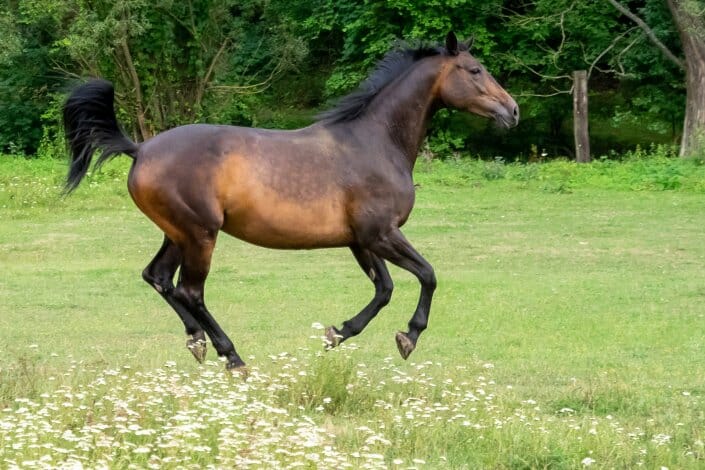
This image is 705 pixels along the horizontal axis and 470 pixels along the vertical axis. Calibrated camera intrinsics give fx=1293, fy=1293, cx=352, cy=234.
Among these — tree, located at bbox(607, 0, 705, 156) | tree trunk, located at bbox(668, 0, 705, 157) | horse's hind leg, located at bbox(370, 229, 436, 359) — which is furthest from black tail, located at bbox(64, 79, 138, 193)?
tree trunk, located at bbox(668, 0, 705, 157)

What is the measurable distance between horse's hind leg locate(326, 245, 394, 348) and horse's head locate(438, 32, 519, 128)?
4.36 feet

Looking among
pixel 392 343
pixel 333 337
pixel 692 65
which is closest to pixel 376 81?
pixel 333 337

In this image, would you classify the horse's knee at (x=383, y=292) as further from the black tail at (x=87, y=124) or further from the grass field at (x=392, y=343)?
the black tail at (x=87, y=124)

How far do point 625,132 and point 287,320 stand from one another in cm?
2976

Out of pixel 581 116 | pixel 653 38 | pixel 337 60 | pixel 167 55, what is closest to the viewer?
pixel 581 116

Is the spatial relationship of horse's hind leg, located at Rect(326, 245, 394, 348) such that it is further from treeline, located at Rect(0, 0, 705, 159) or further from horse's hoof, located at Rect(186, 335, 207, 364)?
treeline, located at Rect(0, 0, 705, 159)

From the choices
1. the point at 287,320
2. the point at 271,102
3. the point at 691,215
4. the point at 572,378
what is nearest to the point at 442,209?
the point at 691,215

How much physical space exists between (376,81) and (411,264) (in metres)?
1.52

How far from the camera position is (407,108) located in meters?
9.87

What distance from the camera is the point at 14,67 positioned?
4422 cm

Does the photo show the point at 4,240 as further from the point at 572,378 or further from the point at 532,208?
the point at 572,378

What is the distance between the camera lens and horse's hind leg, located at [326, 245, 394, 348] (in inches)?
378

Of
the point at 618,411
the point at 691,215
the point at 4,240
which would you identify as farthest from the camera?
the point at 691,215

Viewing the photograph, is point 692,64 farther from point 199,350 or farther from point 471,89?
point 199,350
